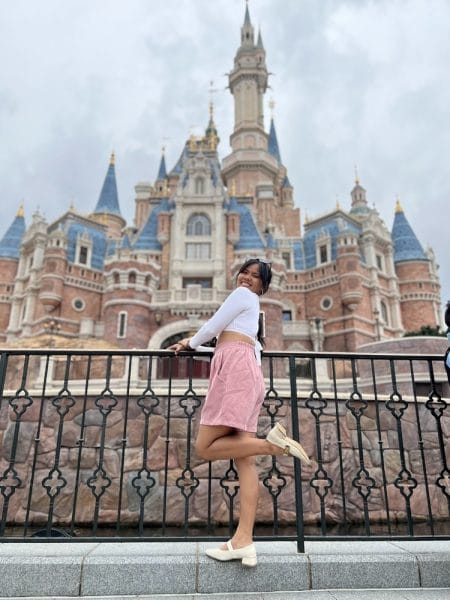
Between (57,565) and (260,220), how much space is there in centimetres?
3617

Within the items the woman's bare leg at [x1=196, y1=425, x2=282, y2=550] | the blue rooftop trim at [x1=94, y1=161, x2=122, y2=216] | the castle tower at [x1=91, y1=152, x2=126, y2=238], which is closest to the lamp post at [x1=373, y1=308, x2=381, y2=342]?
the castle tower at [x1=91, y1=152, x2=126, y2=238]

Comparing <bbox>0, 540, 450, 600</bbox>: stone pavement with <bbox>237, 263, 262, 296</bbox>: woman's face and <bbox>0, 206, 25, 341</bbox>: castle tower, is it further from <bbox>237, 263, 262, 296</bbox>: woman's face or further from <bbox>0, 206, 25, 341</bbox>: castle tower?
<bbox>0, 206, 25, 341</bbox>: castle tower

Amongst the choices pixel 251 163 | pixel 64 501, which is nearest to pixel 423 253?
pixel 251 163

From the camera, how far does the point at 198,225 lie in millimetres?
30469

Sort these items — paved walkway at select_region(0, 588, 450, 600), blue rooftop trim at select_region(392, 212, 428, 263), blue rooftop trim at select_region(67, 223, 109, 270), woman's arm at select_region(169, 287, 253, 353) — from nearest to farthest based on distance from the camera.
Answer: paved walkway at select_region(0, 588, 450, 600)
woman's arm at select_region(169, 287, 253, 353)
blue rooftop trim at select_region(67, 223, 109, 270)
blue rooftop trim at select_region(392, 212, 428, 263)

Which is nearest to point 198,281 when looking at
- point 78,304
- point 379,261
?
point 78,304

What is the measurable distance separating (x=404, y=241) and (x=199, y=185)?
18.2m

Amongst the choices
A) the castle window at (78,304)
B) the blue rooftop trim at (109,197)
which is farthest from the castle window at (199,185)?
the blue rooftop trim at (109,197)

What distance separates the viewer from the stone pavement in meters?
2.54

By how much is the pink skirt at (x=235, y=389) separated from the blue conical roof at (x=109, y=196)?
133ft

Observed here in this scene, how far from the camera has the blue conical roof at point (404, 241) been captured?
115ft

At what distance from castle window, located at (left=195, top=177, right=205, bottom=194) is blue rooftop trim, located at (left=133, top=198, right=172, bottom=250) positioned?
94.9 inches

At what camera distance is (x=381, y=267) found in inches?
1321

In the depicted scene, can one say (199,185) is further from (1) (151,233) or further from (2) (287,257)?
(2) (287,257)
